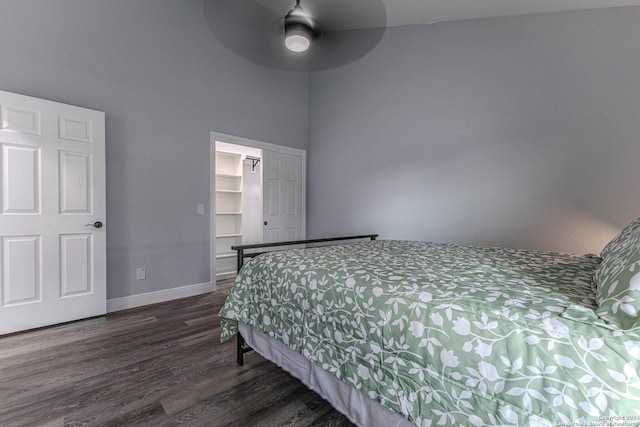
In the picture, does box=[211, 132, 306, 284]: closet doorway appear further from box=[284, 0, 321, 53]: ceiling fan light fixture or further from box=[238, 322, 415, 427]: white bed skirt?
box=[238, 322, 415, 427]: white bed skirt

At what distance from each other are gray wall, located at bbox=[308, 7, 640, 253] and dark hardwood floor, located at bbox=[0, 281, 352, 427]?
246 centimetres

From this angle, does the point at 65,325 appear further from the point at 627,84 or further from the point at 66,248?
the point at 627,84

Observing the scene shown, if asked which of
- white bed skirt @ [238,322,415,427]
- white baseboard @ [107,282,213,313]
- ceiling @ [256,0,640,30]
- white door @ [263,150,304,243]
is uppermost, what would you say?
ceiling @ [256,0,640,30]

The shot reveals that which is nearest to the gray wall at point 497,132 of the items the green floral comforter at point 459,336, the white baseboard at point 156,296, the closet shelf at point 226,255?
the green floral comforter at point 459,336

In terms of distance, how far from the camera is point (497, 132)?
9.82 feet

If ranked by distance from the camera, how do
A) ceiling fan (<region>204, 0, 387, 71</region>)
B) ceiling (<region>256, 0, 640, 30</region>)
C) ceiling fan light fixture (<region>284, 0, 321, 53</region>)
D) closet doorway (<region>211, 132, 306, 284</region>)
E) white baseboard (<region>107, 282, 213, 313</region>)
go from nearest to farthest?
ceiling fan light fixture (<region>284, 0, 321, 53</region>)
ceiling (<region>256, 0, 640, 30</region>)
white baseboard (<region>107, 282, 213, 313</region>)
ceiling fan (<region>204, 0, 387, 71</region>)
closet doorway (<region>211, 132, 306, 284</region>)

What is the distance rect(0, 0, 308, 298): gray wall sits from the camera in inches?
99.0

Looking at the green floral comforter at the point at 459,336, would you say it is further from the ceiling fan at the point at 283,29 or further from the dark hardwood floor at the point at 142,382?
the ceiling fan at the point at 283,29

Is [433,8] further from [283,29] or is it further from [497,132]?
[283,29]

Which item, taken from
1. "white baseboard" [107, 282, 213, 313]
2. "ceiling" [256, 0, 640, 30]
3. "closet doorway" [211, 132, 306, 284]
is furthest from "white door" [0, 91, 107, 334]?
"ceiling" [256, 0, 640, 30]

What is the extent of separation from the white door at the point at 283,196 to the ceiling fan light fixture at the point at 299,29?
195cm

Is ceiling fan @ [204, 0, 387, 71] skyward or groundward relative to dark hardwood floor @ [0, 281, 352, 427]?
skyward

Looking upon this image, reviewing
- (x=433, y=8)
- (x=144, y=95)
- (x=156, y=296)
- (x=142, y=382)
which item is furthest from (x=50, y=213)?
(x=433, y=8)

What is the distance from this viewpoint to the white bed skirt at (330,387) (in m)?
1.14
